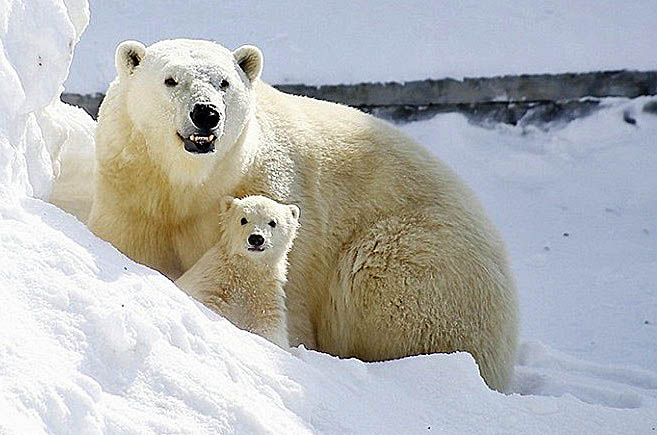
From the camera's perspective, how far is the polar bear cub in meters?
3.76

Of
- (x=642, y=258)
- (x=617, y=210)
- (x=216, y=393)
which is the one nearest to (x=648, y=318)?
(x=642, y=258)

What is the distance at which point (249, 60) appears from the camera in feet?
13.3

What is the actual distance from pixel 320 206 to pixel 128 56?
A: 3.04ft

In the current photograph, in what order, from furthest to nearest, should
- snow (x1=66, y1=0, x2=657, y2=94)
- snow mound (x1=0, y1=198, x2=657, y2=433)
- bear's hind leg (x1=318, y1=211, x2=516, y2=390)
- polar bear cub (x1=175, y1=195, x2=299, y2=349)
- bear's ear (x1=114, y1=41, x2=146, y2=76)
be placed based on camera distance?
snow (x1=66, y1=0, x2=657, y2=94) < bear's hind leg (x1=318, y1=211, x2=516, y2=390) < bear's ear (x1=114, y1=41, x2=146, y2=76) < polar bear cub (x1=175, y1=195, x2=299, y2=349) < snow mound (x1=0, y1=198, x2=657, y2=433)

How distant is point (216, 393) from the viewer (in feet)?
8.20

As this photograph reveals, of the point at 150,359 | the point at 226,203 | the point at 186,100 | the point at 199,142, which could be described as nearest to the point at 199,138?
the point at 199,142

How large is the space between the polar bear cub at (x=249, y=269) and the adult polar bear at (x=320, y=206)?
7.7 inches

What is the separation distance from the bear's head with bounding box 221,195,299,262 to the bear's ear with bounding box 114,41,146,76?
1.91 feet

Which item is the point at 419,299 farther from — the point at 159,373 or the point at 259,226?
the point at 159,373

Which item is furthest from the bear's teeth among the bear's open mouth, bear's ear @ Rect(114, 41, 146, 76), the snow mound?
the snow mound

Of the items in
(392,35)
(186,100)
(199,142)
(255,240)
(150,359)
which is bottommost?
(150,359)

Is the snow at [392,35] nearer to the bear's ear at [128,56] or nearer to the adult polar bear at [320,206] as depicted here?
the adult polar bear at [320,206]

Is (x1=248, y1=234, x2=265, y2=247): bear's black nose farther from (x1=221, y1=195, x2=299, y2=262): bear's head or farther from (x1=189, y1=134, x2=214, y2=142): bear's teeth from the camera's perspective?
(x1=189, y1=134, x2=214, y2=142): bear's teeth

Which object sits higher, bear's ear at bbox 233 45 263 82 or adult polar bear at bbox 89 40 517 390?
bear's ear at bbox 233 45 263 82
